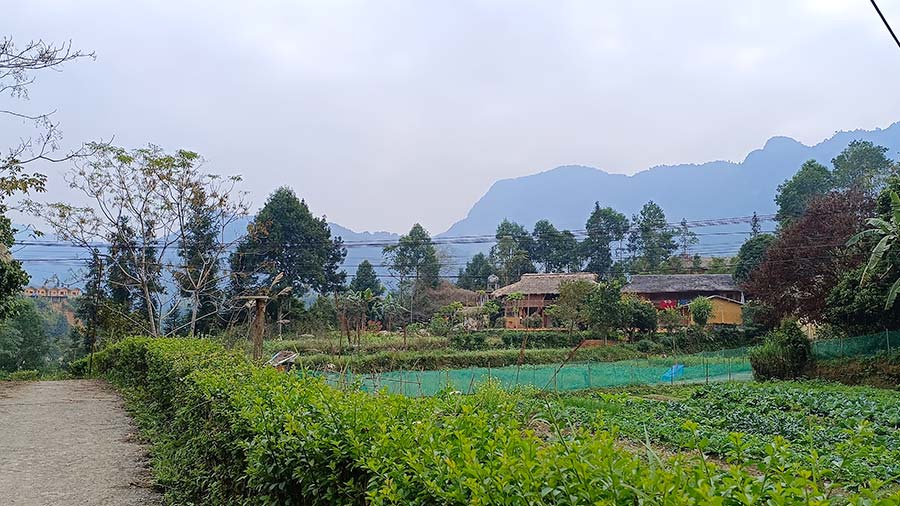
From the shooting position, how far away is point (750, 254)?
33750 millimetres

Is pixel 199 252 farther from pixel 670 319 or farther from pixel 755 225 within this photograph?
pixel 755 225

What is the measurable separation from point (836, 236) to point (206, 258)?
2144cm

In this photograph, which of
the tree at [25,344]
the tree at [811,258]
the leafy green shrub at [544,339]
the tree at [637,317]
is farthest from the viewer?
the leafy green shrub at [544,339]

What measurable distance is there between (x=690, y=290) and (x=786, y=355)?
21602 millimetres

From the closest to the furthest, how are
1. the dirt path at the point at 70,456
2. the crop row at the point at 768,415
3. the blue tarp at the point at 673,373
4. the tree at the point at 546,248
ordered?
1. the dirt path at the point at 70,456
2. the crop row at the point at 768,415
3. the blue tarp at the point at 673,373
4. the tree at the point at 546,248

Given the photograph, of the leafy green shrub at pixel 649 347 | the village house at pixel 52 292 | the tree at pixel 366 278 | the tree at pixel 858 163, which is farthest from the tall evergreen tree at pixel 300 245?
the tree at pixel 858 163

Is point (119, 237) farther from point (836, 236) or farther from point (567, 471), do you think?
point (836, 236)

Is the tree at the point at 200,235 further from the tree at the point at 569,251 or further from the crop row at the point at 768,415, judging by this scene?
the tree at the point at 569,251

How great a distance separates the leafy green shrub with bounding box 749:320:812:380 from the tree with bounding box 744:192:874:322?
13.5 feet

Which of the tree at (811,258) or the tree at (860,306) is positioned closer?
the tree at (860,306)

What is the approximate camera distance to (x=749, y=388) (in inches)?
557

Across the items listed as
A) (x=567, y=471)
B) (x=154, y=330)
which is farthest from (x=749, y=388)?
(x=154, y=330)

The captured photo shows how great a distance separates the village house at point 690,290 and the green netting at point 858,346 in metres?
18.7

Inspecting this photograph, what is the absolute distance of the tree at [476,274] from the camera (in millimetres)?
48094
